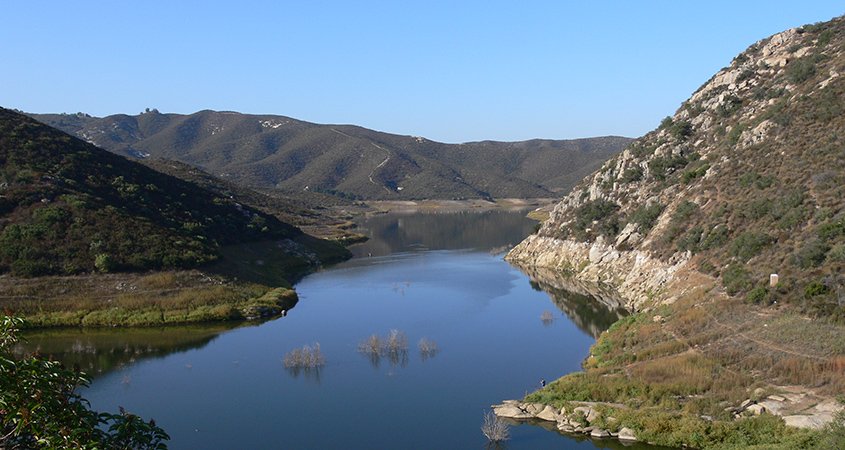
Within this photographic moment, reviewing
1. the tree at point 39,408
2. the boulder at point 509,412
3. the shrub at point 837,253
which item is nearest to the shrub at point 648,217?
the shrub at point 837,253

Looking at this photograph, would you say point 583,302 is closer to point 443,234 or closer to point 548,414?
point 548,414

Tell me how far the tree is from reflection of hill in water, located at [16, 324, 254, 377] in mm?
35535

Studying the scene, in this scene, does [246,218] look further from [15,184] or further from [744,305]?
[744,305]

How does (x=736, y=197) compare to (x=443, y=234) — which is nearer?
(x=736, y=197)

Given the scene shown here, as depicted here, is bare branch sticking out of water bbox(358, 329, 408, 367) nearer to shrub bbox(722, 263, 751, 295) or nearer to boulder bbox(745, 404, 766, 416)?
boulder bbox(745, 404, 766, 416)

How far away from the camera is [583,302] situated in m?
67.4

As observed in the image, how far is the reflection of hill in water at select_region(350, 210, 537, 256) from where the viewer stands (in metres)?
127

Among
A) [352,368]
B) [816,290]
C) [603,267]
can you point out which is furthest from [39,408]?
[603,267]

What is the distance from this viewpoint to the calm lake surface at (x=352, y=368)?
32.4 meters

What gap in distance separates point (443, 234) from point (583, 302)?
87894mm

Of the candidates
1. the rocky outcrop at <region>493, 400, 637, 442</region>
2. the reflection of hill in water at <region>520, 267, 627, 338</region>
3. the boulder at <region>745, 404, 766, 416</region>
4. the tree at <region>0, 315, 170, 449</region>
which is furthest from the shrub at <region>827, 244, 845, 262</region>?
the tree at <region>0, 315, 170, 449</region>

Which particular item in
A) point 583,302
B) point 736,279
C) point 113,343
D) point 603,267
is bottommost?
point 113,343

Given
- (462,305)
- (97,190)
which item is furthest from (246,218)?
(462,305)

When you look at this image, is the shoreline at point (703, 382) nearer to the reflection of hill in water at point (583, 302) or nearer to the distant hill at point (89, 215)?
the reflection of hill in water at point (583, 302)
